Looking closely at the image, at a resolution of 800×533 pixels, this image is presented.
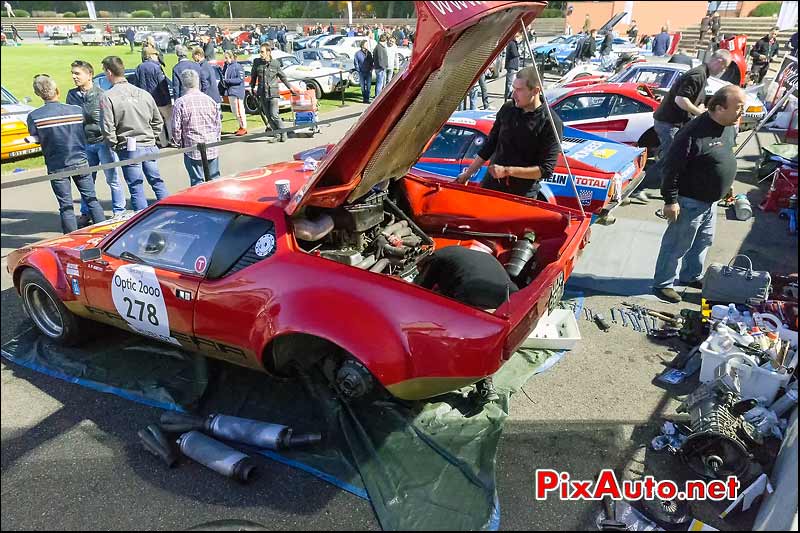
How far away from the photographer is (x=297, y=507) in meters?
2.75

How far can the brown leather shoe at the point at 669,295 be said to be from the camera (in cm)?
473

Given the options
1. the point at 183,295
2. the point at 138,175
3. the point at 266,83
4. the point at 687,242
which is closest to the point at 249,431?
the point at 183,295

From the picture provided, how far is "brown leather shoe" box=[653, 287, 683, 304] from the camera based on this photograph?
4734mm

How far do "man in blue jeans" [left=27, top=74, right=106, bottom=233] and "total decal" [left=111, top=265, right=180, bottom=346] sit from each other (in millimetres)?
2436

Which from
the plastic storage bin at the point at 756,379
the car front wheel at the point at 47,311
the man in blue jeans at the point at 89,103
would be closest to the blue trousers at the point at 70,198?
the man in blue jeans at the point at 89,103

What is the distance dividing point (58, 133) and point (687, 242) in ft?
20.1

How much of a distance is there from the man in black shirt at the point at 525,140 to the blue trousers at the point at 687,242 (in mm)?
1245

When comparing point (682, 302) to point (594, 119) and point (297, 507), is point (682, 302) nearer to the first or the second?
point (297, 507)

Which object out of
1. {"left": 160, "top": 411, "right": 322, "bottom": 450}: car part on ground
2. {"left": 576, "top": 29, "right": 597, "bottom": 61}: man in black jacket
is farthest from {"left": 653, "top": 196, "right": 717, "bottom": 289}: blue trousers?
{"left": 576, "top": 29, "right": 597, "bottom": 61}: man in black jacket

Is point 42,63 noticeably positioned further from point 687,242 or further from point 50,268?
point 687,242

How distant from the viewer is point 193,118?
260 inches

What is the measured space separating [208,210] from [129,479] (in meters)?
1.61

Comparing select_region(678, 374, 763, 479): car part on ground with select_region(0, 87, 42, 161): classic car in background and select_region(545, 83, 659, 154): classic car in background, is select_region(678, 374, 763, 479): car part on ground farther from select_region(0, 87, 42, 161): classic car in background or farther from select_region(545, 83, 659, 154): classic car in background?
select_region(0, 87, 42, 161): classic car in background

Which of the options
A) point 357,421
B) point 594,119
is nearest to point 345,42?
point 594,119
